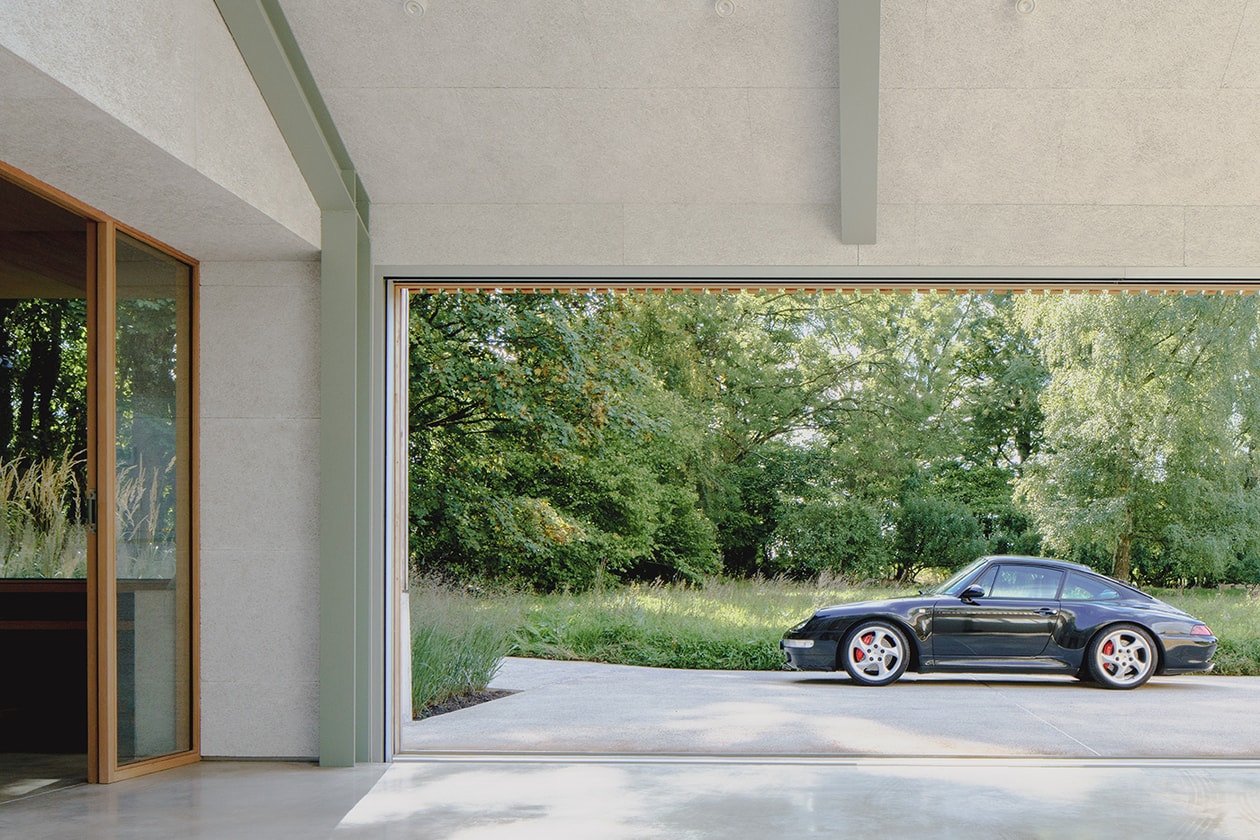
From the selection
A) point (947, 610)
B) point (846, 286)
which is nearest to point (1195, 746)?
point (947, 610)

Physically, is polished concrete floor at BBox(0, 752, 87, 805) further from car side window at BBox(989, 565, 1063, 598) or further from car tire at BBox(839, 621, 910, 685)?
car side window at BBox(989, 565, 1063, 598)

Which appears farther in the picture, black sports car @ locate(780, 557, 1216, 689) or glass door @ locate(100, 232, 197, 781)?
black sports car @ locate(780, 557, 1216, 689)

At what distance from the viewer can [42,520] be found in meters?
5.55

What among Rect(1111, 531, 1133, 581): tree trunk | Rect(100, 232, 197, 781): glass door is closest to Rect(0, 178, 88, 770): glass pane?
Rect(100, 232, 197, 781): glass door

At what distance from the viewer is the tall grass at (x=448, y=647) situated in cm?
823

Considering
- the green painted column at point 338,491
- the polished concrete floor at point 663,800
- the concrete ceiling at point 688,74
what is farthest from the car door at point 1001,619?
the green painted column at point 338,491

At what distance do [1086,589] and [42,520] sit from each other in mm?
7774

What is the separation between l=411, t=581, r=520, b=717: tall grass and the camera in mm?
8227

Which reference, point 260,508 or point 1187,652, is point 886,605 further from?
point 260,508

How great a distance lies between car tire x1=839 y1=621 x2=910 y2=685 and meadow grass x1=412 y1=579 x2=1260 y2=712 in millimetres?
2095

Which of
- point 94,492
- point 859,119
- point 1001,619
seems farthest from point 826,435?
point 94,492

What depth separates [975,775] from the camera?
211 inches

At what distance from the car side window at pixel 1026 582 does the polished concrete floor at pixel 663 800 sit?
11.5ft

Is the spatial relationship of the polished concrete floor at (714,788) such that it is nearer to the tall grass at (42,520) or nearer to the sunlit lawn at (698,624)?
the tall grass at (42,520)
